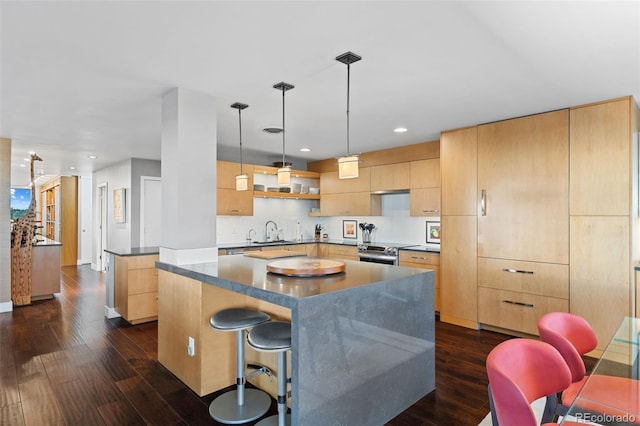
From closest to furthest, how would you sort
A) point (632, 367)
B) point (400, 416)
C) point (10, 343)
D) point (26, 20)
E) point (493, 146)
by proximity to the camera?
point (632, 367), point (26, 20), point (400, 416), point (10, 343), point (493, 146)

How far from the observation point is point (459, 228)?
4.29 metres

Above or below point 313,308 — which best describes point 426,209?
above

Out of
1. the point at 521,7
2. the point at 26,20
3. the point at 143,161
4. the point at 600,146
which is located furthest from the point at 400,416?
the point at 143,161

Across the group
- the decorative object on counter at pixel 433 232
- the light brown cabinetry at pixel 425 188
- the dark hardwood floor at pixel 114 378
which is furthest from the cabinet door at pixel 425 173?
the dark hardwood floor at pixel 114 378

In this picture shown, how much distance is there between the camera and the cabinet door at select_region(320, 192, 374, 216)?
5.87 meters

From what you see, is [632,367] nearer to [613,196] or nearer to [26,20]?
[613,196]

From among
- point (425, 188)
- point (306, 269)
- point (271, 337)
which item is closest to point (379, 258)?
point (425, 188)

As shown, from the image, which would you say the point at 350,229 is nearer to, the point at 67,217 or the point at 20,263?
the point at 20,263

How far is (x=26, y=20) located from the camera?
1954mm

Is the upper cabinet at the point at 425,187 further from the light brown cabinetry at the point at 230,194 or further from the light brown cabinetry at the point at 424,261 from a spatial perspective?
the light brown cabinetry at the point at 230,194

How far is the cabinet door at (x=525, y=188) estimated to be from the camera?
352cm

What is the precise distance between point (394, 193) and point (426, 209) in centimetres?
85

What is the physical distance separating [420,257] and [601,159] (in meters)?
2.24

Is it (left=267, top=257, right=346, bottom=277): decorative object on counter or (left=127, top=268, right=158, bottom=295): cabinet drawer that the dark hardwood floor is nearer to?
(left=127, top=268, right=158, bottom=295): cabinet drawer
